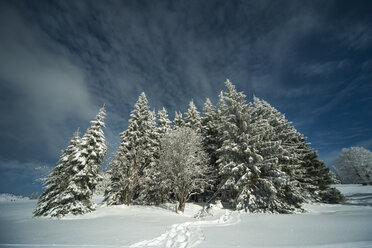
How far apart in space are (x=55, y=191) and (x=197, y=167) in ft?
46.6

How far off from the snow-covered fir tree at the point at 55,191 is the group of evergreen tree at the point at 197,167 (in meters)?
0.07

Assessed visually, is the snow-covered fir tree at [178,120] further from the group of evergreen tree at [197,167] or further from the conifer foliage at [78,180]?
the conifer foliage at [78,180]

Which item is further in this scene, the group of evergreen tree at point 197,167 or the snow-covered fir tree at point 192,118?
the snow-covered fir tree at point 192,118

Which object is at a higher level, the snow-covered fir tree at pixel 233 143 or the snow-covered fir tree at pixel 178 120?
the snow-covered fir tree at pixel 178 120

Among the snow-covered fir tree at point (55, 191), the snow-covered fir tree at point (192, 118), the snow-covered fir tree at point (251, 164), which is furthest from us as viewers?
the snow-covered fir tree at point (192, 118)

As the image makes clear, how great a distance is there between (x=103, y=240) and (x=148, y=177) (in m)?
12.3

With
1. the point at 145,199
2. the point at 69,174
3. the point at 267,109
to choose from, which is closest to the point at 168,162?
the point at 145,199

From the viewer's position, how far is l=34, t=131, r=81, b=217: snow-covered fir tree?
1340 centimetres

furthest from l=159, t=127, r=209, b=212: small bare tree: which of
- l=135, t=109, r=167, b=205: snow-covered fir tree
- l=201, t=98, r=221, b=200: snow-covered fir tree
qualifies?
l=201, t=98, r=221, b=200: snow-covered fir tree

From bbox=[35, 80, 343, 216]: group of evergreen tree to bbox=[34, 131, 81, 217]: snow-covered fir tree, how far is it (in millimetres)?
72

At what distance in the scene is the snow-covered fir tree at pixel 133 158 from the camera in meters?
17.8

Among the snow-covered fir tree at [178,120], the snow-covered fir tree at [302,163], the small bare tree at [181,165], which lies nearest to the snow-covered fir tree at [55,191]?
the small bare tree at [181,165]

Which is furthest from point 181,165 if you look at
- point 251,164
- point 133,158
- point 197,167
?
point 251,164

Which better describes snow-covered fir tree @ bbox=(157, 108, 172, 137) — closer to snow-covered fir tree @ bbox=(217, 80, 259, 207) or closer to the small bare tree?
the small bare tree
